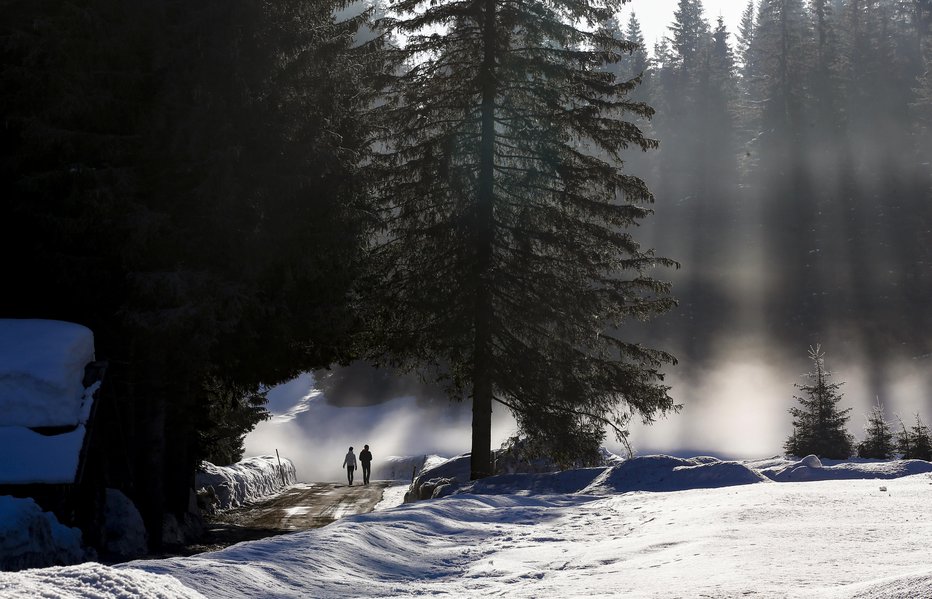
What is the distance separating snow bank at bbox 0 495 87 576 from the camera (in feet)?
32.8

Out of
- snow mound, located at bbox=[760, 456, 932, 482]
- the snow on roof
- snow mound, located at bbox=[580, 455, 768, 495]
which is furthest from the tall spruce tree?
the snow on roof

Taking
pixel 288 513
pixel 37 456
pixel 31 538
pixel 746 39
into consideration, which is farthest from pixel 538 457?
pixel 746 39

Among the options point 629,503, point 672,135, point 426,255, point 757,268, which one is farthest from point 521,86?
point 672,135

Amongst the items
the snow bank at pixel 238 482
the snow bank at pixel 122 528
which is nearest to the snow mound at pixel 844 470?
the snow bank at pixel 122 528

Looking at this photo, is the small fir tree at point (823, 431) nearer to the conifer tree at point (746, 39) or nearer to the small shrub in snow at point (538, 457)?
the small shrub in snow at point (538, 457)

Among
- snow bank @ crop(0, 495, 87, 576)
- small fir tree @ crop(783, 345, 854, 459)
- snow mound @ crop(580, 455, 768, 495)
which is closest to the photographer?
snow bank @ crop(0, 495, 87, 576)

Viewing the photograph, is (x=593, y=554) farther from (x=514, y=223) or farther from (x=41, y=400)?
(x=514, y=223)

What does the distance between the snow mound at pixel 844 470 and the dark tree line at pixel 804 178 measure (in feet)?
154

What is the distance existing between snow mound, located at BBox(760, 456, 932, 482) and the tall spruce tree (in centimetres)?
398

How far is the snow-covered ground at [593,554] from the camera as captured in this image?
15.9 ft

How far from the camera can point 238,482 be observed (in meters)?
28.0

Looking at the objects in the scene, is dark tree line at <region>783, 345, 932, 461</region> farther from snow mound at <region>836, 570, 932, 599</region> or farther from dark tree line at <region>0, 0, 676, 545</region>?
snow mound at <region>836, 570, 932, 599</region>

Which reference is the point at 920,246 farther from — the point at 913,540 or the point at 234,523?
the point at 913,540

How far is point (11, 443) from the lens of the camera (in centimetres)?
1186
